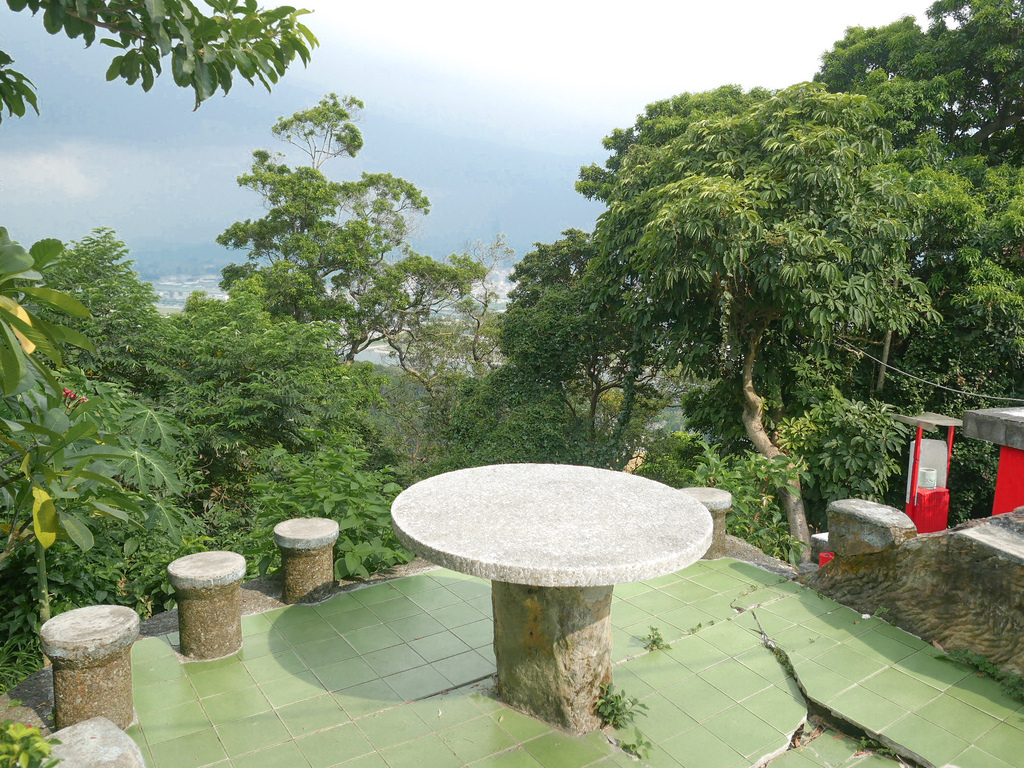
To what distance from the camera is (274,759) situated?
105 inches

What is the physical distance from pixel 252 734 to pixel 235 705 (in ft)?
0.80

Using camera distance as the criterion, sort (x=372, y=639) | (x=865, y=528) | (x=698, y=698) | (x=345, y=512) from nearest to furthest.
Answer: (x=698, y=698) < (x=372, y=639) < (x=865, y=528) < (x=345, y=512)

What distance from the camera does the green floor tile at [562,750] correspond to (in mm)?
2693

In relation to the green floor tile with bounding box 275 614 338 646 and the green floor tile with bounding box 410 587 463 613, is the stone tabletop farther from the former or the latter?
the green floor tile with bounding box 275 614 338 646

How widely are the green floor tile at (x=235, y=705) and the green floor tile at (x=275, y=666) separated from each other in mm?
120

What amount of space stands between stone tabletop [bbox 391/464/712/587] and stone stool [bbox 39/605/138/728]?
3.92 ft

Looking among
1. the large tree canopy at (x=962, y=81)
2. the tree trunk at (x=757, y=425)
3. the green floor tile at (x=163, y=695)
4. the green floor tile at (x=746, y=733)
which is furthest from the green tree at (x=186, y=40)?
the large tree canopy at (x=962, y=81)

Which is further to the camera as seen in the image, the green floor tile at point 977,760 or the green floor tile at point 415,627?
the green floor tile at point 415,627

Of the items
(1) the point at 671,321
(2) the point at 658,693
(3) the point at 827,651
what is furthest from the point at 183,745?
(1) the point at 671,321

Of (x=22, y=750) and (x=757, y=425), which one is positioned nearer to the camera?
(x=22, y=750)

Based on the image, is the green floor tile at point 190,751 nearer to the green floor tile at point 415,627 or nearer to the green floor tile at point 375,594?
the green floor tile at point 415,627

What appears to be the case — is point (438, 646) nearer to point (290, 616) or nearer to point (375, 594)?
point (375, 594)

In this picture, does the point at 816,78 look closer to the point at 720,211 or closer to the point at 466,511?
the point at 720,211

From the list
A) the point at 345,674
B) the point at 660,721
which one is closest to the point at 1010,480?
the point at 660,721
